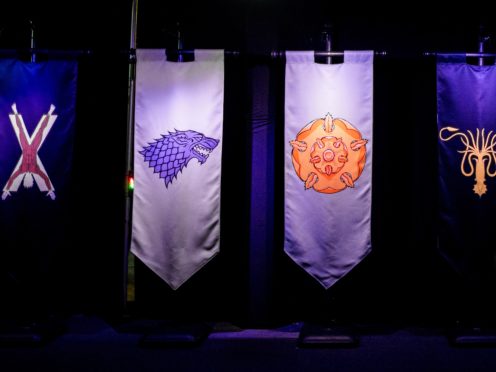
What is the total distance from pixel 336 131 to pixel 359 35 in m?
1.31

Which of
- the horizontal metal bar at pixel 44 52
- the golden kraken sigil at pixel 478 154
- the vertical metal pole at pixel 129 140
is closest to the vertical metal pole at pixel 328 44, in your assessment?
the golden kraken sigil at pixel 478 154

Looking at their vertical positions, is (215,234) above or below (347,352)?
above

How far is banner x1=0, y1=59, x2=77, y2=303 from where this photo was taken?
4.49 m

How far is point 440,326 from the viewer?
4789 mm

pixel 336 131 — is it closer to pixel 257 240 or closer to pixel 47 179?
pixel 257 240

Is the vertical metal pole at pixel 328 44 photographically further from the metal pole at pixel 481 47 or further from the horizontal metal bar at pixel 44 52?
the horizontal metal bar at pixel 44 52

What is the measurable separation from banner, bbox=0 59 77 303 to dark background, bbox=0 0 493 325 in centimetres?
36

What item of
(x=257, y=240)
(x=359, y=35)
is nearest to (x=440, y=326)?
(x=257, y=240)

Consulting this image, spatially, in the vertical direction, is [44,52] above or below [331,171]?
above

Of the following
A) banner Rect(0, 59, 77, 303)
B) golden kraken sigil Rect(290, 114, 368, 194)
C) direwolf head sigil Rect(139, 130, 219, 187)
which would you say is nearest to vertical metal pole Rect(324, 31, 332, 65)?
golden kraken sigil Rect(290, 114, 368, 194)

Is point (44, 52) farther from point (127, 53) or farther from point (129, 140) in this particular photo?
point (129, 140)

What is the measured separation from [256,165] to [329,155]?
0.81m

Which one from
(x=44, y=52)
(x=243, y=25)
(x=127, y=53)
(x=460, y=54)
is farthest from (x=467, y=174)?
(x=44, y=52)

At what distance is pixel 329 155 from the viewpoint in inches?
175
